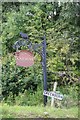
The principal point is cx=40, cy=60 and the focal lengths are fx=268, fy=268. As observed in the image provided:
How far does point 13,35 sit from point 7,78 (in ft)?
0.98

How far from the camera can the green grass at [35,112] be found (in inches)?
66.2

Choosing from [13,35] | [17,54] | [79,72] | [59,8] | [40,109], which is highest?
[59,8]

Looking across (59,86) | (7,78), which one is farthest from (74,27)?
(7,78)

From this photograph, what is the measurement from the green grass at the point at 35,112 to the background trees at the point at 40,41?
15 centimetres

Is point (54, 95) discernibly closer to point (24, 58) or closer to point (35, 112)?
point (35, 112)

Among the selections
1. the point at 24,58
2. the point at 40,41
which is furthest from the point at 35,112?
the point at 40,41

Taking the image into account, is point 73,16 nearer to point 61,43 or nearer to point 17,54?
point 61,43

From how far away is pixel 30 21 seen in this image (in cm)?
189

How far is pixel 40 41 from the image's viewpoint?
1.83 metres

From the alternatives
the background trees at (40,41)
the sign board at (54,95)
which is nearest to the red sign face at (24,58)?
the background trees at (40,41)

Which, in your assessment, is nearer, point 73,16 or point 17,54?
point 17,54

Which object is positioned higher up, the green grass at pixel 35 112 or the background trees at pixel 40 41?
the background trees at pixel 40 41

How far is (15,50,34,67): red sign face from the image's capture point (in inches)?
69.8

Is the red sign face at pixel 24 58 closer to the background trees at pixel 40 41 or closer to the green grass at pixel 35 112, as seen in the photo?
the background trees at pixel 40 41
